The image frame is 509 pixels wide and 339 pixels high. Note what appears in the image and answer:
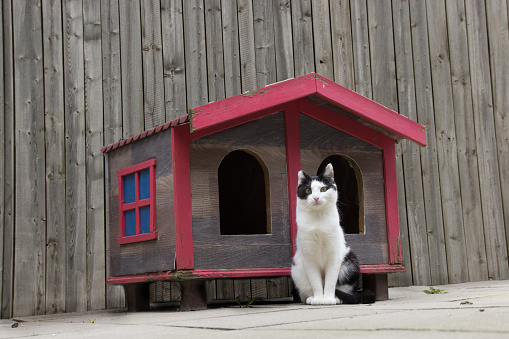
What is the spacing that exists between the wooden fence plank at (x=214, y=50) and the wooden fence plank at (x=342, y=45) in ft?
3.21

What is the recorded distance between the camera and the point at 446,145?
18.2 ft

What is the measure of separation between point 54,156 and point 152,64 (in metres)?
1.00

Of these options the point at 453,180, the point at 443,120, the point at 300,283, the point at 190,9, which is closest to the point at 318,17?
the point at 190,9

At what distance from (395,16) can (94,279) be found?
3289 mm

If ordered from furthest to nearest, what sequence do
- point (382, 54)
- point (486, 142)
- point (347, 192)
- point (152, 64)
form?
point (486, 142) < point (382, 54) < point (347, 192) < point (152, 64)

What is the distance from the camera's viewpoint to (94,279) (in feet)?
14.9

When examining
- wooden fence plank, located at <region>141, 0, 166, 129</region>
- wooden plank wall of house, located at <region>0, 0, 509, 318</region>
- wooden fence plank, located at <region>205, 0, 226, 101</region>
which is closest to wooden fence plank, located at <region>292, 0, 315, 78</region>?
wooden plank wall of house, located at <region>0, 0, 509, 318</region>

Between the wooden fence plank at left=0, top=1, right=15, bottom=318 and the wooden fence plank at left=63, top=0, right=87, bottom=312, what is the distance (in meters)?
0.37

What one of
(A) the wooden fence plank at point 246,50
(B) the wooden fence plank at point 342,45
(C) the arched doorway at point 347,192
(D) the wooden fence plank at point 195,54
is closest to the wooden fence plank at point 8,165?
(D) the wooden fence plank at point 195,54

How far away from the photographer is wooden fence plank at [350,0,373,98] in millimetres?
5359

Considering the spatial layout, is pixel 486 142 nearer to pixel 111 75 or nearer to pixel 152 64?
pixel 152 64

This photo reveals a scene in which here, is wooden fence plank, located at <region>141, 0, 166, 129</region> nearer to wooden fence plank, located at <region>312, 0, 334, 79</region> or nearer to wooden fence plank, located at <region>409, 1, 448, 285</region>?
wooden fence plank, located at <region>312, 0, 334, 79</region>

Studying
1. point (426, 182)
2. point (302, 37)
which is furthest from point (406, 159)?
point (302, 37)

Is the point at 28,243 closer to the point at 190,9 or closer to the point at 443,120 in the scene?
the point at 190,9
